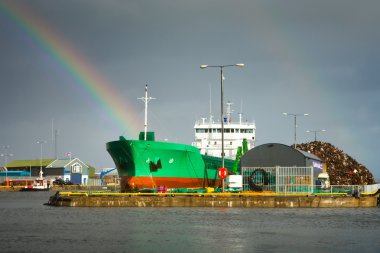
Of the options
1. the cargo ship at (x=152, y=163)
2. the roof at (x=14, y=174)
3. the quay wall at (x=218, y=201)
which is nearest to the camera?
the quay wall at (x=218, y=201)

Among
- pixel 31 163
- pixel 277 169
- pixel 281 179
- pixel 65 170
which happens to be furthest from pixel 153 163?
pixel 31 163

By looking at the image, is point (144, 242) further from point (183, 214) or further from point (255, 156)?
point (255, 156)

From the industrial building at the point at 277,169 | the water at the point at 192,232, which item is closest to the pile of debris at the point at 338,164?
the industrial building at the point at 277,169

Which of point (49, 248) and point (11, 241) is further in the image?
point (11, 241)

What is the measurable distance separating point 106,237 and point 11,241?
4.35 metres

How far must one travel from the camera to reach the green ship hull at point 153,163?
66875 millimetres

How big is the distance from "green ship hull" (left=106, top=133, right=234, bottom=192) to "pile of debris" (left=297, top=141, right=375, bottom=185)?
1609 inches

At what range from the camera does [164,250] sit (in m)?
25.2

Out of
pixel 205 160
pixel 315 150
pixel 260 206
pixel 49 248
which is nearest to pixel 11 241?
pixel 49 248

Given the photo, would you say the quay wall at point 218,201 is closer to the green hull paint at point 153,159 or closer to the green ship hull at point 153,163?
the green ship hull at point 153,163

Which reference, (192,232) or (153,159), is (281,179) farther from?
(192,232)

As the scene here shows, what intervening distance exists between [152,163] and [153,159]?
0.43m

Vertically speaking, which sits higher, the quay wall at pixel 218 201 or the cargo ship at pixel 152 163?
the cargo ship at pixel 152 163

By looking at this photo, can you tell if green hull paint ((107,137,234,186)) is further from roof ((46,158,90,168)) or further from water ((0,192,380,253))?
roof ((46,158,90,168))
